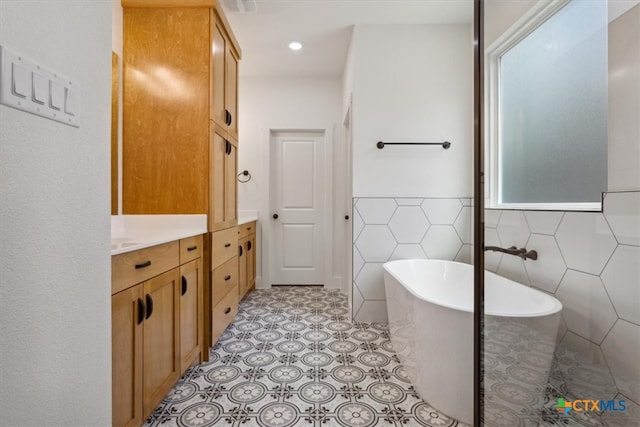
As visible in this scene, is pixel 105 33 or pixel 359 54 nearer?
pixel 105 33

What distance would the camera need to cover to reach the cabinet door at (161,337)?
124cm

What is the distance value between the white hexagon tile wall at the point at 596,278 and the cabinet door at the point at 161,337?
1359 millimetres

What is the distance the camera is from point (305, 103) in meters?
3.52

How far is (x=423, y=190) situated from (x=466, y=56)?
1.19m

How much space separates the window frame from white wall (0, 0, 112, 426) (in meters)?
1.17

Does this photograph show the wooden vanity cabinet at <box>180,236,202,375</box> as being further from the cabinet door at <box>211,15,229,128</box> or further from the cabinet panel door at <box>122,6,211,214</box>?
the cabinet door at <box>211,15,229,128</box>

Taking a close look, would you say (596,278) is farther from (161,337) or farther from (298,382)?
(161,337)

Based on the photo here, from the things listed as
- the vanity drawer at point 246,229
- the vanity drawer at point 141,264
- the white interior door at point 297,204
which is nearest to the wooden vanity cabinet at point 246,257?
the vanity drawer at point 246,229

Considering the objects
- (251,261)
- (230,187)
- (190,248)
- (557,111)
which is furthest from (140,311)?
(251,261)

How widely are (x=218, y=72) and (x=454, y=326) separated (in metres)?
2.05

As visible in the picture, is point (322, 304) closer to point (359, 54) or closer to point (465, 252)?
point (465, 252)

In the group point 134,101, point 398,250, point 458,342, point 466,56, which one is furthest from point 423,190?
point 134,101

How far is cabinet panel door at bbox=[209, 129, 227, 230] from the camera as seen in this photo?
1860 millimetres

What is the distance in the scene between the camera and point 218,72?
199cm
